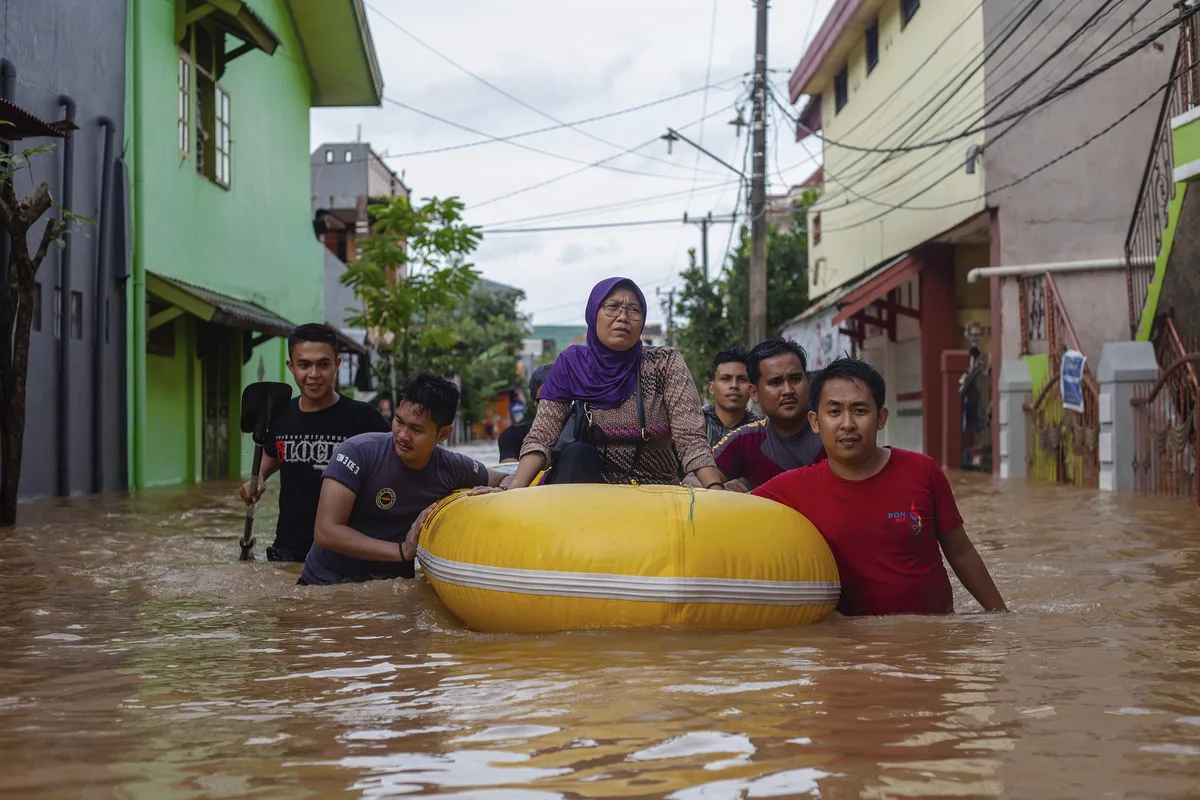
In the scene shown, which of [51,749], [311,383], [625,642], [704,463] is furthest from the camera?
[311,383]

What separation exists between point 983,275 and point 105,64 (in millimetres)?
12136

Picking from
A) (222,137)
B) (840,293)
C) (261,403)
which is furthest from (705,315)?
(261,403)

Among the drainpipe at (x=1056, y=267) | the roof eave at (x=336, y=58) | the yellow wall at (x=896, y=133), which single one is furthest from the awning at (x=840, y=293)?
the roof eave at (x=336, y=58)

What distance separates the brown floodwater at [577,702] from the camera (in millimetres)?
2852

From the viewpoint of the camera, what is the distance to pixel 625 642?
4.58m

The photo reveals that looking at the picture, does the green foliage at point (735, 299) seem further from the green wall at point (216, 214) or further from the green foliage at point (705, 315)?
the green wall at point (216, 214)

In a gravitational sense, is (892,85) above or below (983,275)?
above

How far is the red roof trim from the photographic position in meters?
25.6

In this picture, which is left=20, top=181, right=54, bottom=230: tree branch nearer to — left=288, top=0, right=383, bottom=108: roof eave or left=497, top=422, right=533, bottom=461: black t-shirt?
left=497, top=422, right=533, bottom=461: black t-shirt

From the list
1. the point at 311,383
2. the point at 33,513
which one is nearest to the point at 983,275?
the point at 33,513

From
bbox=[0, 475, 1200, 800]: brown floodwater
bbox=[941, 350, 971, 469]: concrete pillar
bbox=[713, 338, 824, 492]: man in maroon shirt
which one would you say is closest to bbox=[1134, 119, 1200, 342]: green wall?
bbox=[941, 350, 971, 469]: concrete pillar

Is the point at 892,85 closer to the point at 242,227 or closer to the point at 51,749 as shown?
the point at 242,227

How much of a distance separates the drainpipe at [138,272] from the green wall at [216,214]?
14mm


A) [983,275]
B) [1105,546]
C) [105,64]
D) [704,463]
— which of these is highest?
[105,64]
